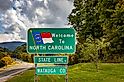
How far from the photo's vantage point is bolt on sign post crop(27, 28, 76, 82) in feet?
51.8

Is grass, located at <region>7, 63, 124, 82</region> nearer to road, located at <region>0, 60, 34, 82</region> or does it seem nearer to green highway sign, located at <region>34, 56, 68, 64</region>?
road, located at <region>0, 60, 34, 82</region>

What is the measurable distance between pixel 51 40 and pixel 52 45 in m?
0.22

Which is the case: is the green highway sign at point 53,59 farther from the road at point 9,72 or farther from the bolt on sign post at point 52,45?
the road at point 9,72

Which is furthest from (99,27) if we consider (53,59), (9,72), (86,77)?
(53,59)

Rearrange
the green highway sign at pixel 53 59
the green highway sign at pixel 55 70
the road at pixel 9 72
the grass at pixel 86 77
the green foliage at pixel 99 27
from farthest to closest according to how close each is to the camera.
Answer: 1. the road at pixel 9 72
2. the grass at pixel 86 77
3. the green foliage at pixel 99 27
4. the green highway sign at pixel 53 59
5. the green highway sign at pixel 55 70

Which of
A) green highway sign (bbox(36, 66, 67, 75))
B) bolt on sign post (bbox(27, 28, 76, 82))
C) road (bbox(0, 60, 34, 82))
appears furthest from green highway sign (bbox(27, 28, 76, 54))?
road (bbox(0, 60, 34, 82))

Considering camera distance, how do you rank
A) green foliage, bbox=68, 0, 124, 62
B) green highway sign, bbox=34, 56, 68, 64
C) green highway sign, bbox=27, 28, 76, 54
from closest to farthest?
1. green highway sign, bbox=27, 28, 76, 54
2. green highway sign, bbox=34, 56, 68, 64
3. green foliage, bbox=68, 0, 124, 62

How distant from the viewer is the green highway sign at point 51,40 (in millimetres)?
15758

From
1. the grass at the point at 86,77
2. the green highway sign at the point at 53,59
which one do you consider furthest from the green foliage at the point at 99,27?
the green highway sign at the point at 53,59

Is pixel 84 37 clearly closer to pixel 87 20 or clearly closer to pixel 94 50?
pixel 87 20

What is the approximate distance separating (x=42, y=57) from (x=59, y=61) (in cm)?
71

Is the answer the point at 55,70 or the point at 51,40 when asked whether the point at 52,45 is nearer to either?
the point at 51,40

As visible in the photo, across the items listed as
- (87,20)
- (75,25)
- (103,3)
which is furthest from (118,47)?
(75,25)

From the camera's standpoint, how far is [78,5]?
226 ft
